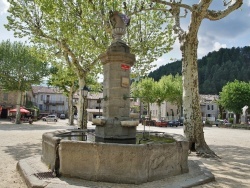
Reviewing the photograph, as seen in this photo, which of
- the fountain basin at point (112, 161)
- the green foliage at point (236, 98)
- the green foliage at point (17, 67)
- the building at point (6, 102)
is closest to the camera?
the fountain basin at point (112, 161)

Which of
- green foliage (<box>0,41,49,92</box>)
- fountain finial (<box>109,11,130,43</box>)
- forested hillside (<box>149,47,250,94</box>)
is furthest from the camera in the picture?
forested hillside (<box>149,47,250,94</box>)

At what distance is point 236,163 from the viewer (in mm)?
9461

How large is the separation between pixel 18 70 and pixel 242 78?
10056cm

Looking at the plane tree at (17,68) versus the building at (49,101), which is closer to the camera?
the plane tree at (17,68)

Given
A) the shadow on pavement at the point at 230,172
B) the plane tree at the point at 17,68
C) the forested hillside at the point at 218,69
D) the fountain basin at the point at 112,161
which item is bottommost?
the shadow on pavement at the point at 230,172

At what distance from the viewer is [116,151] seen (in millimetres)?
5844

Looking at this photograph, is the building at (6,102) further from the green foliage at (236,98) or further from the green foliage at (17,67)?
the green foliage at (236,98)

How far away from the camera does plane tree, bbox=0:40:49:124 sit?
35812mm

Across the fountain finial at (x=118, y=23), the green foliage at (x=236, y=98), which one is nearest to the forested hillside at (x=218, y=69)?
the green foliage at (x=236, y=98)

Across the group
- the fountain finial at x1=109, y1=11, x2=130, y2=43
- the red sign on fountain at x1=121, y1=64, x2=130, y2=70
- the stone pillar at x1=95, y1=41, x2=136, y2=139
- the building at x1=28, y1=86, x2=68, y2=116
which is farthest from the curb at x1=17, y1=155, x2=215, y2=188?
the building at x1=28, y1=86, x2=68, y2=116

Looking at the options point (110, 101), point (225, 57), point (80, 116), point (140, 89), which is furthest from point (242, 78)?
point (110, 101)

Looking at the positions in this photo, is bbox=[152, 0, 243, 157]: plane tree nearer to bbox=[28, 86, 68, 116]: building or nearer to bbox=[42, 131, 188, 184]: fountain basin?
bbox=[42, 131, 188, 184]: fountain basin

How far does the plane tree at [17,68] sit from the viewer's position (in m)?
35.8

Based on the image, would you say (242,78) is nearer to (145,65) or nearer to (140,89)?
(140,89)
